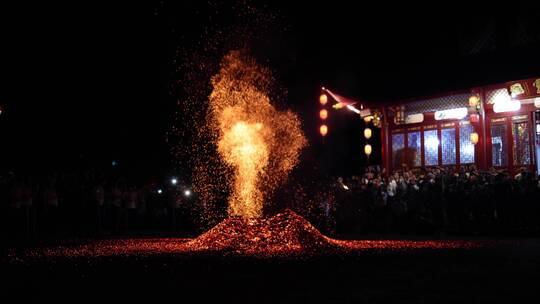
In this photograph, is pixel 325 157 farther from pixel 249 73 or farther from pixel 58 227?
pixel 58 227

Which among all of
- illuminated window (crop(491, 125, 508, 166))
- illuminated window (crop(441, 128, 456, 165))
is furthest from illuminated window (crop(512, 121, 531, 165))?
illuminated window (crop(441, 128, 456, 165))

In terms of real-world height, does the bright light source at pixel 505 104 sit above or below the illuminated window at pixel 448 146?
above

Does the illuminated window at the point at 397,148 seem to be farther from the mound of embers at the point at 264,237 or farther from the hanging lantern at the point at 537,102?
the mound of embers at the point at 264,237

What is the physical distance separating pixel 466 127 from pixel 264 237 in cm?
1006

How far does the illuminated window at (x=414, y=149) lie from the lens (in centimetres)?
2066

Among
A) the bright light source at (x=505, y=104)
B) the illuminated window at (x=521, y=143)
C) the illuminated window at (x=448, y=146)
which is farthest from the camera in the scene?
the illuminated window at (x=448, y=146)

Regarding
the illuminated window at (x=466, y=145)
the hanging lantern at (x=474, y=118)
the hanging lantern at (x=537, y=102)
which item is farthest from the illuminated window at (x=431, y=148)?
the hanging lantern at (x=537, y=102)

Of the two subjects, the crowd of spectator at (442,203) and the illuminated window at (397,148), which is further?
the illuminated window at (397,148)

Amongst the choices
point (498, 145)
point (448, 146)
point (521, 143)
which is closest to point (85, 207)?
point (448, 146)

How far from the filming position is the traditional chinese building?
17.5 metres

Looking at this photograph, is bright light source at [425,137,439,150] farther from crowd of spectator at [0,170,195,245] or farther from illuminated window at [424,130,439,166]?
crowd of spectator at [0,170,195,245]

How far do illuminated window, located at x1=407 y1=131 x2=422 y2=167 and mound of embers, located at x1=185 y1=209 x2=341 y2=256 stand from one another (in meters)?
9.32

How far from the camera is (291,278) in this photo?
7.43 m

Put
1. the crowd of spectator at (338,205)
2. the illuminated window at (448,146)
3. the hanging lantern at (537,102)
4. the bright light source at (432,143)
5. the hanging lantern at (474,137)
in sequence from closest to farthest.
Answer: the crowd of spectator at (338,205) < the hanging lantern at (537,102) < the hanging lantern at (474,137) < the illuminated window at (448,146) < the bright light source at (432,143)
